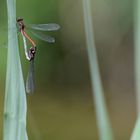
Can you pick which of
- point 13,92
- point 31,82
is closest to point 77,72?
point 31,82

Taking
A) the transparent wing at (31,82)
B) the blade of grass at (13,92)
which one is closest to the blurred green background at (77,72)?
the transparent wing at (31,82)

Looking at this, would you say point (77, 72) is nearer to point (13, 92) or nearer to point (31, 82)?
point (31, 82)

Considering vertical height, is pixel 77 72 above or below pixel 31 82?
below

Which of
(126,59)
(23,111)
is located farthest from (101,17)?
(23,111)

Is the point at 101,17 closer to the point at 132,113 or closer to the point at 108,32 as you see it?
the point at 108,32

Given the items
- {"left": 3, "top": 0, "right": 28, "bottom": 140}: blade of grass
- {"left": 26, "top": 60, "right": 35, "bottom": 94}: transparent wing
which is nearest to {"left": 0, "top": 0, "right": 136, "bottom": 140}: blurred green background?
{"left": 26, "top": 60, "right": 35, "bottom": 94}: transparent wing

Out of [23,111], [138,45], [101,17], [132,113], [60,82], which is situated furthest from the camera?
[132,113]

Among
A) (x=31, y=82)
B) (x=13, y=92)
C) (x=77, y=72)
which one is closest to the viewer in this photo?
(x=13, y=92)
